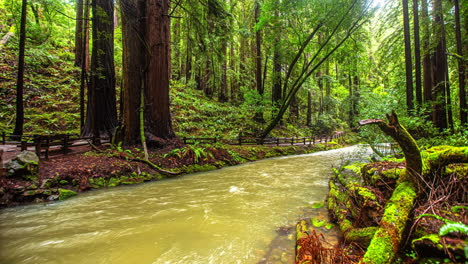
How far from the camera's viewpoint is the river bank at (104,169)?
17.7 feet

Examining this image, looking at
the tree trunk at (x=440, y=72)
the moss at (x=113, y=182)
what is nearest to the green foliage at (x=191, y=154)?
the moss at (x=113, y=182)

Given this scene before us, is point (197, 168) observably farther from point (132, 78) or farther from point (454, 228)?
point (454, 228)

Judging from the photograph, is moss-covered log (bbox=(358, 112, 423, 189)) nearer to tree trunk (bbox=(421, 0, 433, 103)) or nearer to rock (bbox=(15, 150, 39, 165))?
rock (bbox=(15, 150, 39, 165))

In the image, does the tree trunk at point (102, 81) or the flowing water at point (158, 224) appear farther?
the tree trunk at point (102, 81)

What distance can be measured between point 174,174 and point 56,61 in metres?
16.7

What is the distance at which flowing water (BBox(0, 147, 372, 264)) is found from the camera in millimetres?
3154

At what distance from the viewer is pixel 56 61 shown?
17016 mm

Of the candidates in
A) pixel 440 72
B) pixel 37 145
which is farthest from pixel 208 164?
pixel 440 72

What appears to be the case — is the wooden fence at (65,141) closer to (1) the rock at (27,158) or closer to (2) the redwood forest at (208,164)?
(2) the redwood forest at (208,164)

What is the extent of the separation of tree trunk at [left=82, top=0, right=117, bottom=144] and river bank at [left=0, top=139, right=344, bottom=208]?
7.26ft

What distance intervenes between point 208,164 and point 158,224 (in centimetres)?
547

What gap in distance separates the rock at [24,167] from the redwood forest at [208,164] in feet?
0.18

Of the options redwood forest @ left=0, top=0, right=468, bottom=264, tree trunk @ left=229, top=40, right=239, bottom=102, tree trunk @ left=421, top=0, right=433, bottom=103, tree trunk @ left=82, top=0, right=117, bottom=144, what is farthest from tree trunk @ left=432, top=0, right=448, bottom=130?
tree trunk @ left=229, top=40, right=239, bottom=102

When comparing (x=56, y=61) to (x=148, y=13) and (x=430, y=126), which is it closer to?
(x=148, y=13)
